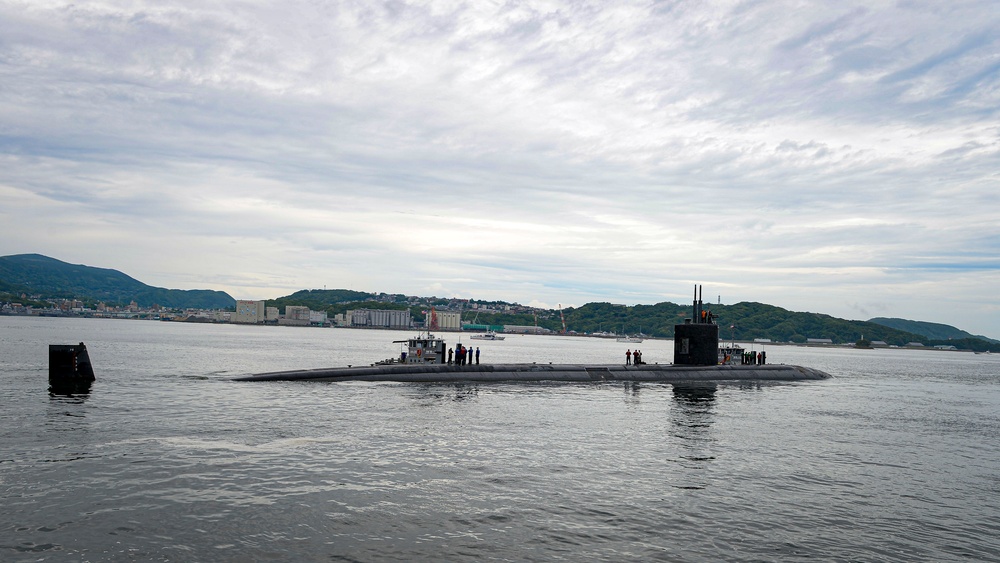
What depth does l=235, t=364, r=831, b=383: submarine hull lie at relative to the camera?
42.2 meters

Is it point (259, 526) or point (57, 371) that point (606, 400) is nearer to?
point (259, 526)

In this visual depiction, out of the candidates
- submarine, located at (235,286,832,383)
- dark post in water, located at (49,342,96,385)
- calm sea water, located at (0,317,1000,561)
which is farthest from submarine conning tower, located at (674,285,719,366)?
dark post in water, located at (49,342,96,385)

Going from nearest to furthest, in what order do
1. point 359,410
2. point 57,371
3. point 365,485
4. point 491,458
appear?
1. point 365,485
2. point 491,458
3. point 359,410
4. point 57,371

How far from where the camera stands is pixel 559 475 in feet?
60.2

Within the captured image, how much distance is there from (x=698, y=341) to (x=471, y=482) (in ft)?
126

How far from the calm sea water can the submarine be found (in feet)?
29.3

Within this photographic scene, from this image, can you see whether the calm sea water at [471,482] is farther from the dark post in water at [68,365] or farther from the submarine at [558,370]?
the submarine at [558,370]

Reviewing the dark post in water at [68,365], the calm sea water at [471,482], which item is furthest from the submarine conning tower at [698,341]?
the dark post in water at [68,365]

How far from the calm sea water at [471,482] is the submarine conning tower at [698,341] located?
18736 mm

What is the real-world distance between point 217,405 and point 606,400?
787 inches

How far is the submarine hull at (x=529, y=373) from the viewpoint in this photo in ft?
138

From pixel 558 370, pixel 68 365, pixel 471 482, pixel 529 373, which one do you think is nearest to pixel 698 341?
pixel 558 370

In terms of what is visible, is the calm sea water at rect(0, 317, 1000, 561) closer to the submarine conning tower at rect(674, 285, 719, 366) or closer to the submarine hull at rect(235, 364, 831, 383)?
the submarine hull at rect(235, 364, 831, 383)

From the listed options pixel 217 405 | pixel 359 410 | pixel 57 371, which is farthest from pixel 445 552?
pixel 57 371
